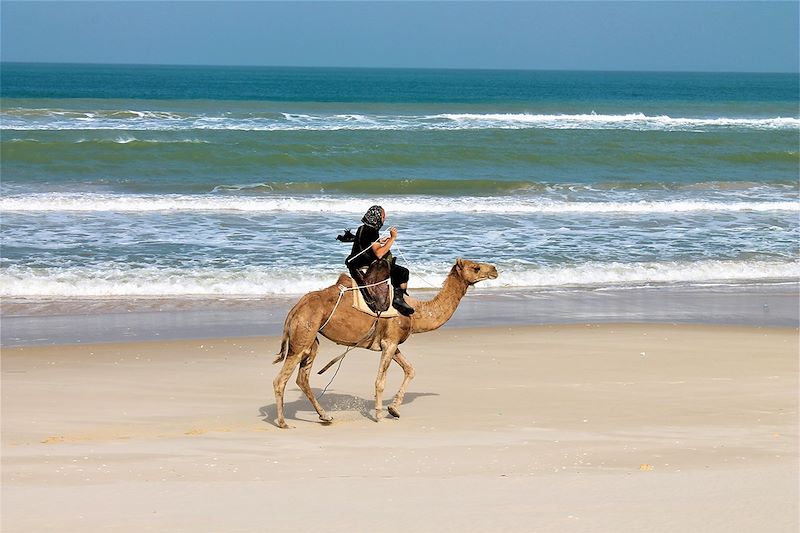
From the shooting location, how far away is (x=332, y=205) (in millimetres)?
23438

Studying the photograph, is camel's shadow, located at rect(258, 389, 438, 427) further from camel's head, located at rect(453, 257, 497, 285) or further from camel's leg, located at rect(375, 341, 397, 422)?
camel's head, located at rect(453, 257, 497, 285)

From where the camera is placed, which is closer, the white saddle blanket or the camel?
the camel

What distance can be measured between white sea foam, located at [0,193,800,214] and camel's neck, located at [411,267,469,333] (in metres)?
13.5

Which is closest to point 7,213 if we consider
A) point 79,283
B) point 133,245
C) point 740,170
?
point 133,245

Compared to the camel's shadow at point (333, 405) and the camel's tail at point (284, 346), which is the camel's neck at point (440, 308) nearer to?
the camel's shadow at point (333, 405)

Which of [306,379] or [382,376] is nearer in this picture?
[382,376]

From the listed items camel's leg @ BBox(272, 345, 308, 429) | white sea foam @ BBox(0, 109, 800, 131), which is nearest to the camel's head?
camel's leg @ BBox(272, 345, 308, 429)

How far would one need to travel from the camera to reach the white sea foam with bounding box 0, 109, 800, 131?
4075 centimetres

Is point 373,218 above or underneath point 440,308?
above

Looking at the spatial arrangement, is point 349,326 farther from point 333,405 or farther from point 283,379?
point 333,405

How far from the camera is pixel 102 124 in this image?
133 ft

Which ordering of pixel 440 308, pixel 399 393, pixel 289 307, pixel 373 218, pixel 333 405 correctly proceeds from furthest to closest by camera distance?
pixel 289 307
pixel 333 405
pixel 440 308
pixel 399 393
pixel 373 218

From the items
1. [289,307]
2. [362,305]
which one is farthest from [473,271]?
[289,307]

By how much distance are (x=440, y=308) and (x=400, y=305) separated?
Result: 0.38 meters
